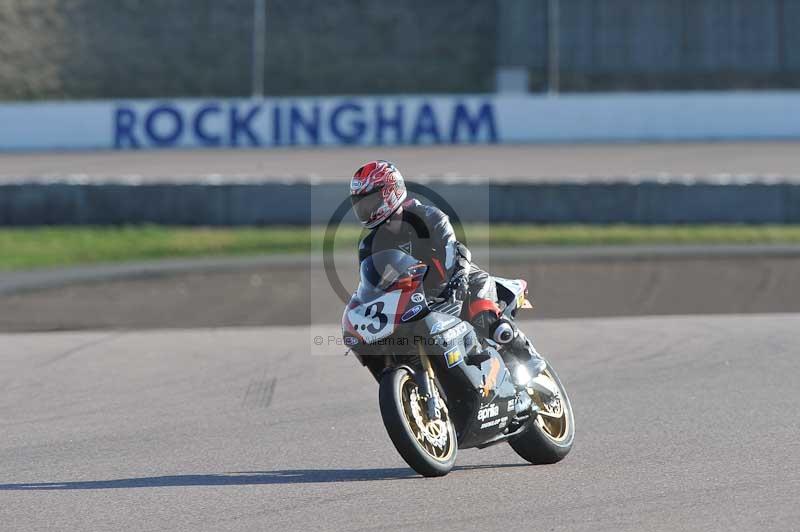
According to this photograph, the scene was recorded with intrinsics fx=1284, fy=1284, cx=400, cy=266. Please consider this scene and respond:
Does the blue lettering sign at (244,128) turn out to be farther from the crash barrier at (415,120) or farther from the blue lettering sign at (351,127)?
the blue lettering sign at (351,127)

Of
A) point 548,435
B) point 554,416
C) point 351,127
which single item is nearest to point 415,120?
point 351,127

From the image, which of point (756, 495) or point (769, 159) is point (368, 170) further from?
point (769, 159)

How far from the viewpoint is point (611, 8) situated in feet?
150

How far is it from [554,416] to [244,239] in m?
16.0

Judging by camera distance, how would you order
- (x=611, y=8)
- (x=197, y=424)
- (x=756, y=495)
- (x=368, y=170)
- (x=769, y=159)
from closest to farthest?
(x=756, y=495) → (x=368, y=170) → (x=197, y=424) → (x=769, y=159) → (x=611, y=8)

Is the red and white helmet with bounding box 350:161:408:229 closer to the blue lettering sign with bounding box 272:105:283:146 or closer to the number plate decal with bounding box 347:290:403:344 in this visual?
→ the number plate decal with bounding box 347:290:403:344

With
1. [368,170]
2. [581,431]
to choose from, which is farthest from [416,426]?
[581,431]

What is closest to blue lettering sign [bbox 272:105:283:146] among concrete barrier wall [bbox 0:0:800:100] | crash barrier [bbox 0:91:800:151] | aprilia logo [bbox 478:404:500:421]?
crash barrier [bbox 0:91:800:151]

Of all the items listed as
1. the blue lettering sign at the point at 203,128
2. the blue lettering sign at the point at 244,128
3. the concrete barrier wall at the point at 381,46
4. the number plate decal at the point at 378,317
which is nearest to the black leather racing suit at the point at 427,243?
the number plate decal at the point at 378,317

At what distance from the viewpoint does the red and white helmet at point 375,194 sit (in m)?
6.63

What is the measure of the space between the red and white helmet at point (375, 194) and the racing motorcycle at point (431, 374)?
0.22 meters

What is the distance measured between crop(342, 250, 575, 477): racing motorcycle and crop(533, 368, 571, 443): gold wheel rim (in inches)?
2.8

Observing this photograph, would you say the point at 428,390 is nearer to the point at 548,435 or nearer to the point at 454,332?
the point at 454,332

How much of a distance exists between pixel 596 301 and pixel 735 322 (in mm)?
3306
